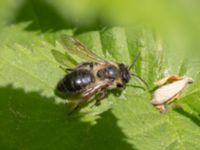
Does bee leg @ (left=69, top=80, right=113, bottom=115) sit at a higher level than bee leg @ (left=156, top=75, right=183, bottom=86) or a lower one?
higher

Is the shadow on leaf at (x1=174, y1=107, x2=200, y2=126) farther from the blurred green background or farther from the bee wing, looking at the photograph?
the bee wing

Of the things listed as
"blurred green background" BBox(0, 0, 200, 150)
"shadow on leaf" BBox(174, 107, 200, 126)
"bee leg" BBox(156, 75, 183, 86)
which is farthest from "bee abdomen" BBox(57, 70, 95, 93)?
"shadow on leaf" BBox(174, 107, 200, 126)

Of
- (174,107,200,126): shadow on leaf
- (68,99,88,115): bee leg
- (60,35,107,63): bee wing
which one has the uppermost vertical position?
(60,35,107,63): bee wing

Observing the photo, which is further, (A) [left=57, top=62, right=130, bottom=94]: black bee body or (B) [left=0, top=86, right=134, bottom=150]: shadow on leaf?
(A) [left=57, top=62, right=130, bottom=94]: black bee body

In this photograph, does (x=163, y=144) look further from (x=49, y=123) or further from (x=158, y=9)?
(x=158, y=9)

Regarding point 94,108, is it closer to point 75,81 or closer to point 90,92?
point 90,92

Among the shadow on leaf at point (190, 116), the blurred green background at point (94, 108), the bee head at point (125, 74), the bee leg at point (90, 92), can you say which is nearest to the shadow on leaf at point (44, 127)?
the blurred green background at point (94, 108)
